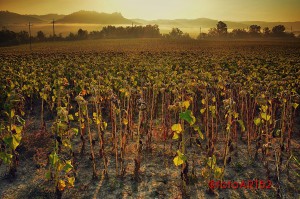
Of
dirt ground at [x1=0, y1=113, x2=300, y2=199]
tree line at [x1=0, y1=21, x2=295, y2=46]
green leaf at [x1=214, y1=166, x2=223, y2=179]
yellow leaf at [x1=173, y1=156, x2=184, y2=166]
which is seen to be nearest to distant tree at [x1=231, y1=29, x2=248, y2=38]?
tree line at [x1=0, y1=21, x2=295, y2=46]

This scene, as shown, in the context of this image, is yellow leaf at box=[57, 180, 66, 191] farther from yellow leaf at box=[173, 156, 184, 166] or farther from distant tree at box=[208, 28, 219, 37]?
distant tree at box=[208, 28, 219, 37]

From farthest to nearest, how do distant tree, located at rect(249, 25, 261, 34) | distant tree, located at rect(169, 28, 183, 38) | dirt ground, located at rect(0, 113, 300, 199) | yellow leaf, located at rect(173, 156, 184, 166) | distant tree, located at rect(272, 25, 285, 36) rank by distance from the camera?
distant tree, located at rect(169, 28, 183, 38), distant tree, located at rect(249, 25, 261, 34), distant tree, located at rect(272, 25, 285, 36), dirt ground, located at rect(0, 113, 300, 199), yellow leaf, located at rect(173, 156, 184, 166)

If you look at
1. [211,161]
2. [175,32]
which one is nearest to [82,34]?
[175,32]

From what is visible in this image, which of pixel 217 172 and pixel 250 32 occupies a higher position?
pixel 250 32

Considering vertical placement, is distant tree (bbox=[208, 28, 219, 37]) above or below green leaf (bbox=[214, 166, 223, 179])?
above

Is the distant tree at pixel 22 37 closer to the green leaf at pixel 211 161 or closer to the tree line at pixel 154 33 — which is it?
the tree line at pixel 154 33

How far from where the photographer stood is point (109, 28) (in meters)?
123

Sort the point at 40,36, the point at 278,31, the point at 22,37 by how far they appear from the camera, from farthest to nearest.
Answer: the point at 278,31 → the point at 40,36 → the point at 22,37

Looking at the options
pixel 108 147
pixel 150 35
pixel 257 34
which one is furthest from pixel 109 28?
pixel 108 147

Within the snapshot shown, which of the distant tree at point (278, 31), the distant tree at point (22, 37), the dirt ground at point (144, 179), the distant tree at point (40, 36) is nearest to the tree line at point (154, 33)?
the distant tree at point (278, 31)

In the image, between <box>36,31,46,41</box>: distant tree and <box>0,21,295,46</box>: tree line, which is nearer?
<box>36,31,46,41</box>: distant tree

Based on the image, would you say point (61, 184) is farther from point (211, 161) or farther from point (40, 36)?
point (40, 36)

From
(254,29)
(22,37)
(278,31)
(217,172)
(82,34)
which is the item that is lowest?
(217,172)

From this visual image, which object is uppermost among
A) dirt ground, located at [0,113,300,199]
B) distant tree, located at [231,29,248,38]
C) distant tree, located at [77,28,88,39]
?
distant tree, located at [231,29,248,38]
